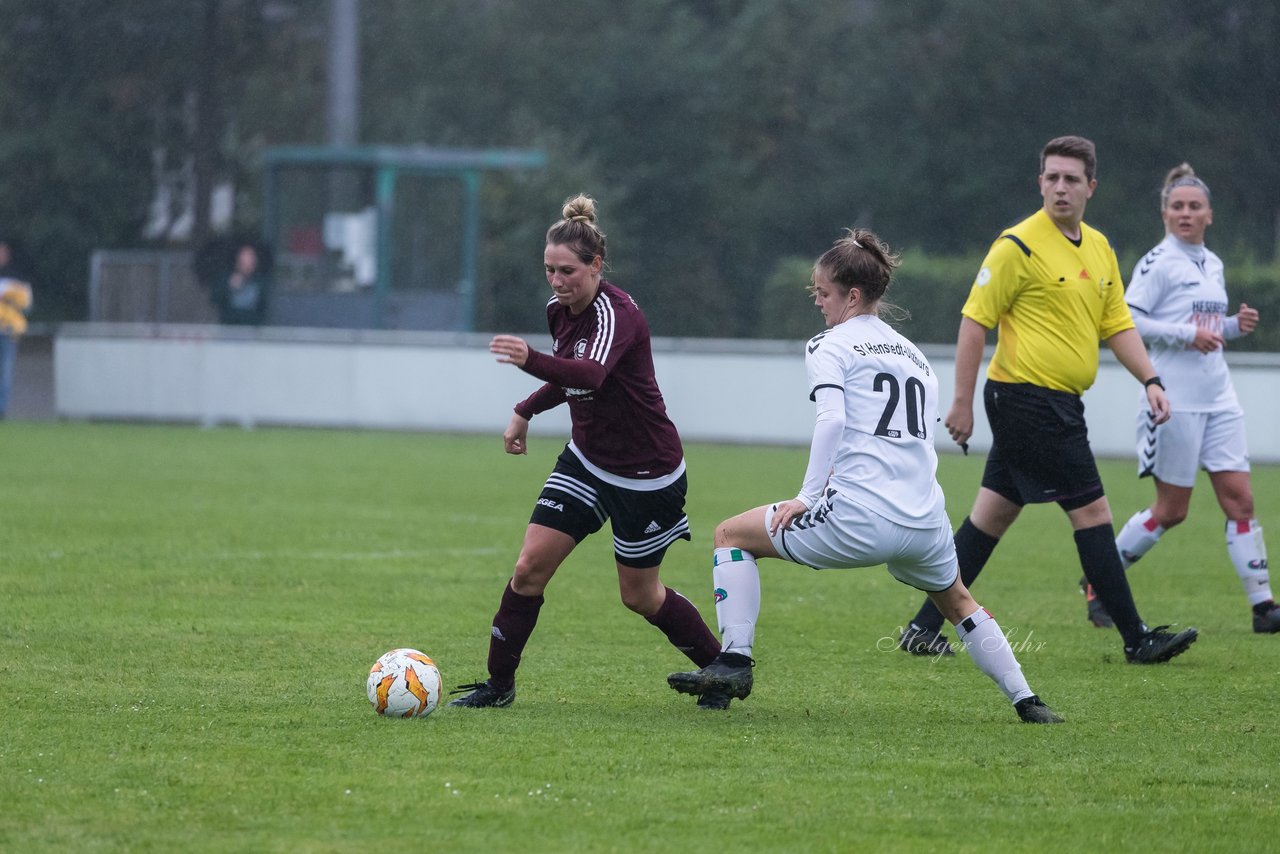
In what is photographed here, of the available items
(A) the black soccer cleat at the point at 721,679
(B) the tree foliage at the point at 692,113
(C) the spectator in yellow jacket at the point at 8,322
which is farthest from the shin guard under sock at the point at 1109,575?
(B) the tree foliage at the point at 692,113

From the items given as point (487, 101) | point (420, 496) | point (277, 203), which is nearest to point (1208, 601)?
point (420, 496)

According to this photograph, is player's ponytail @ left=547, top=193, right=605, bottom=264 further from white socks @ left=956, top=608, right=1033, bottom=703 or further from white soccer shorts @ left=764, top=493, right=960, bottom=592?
white socks @ left=956, top=608, right=1033, bottom=703

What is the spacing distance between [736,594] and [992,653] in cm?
84

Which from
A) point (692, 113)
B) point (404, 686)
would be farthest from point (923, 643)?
point (692, 113)

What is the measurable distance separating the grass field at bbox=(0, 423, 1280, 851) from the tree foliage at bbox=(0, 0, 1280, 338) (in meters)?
23.6

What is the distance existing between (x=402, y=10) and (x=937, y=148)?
1244cm

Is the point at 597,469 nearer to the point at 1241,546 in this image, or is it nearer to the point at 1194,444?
the point at 1194,444

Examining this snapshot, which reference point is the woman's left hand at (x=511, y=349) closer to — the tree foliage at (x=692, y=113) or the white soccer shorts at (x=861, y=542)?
the white soccer shorts at (x=861, y=542)

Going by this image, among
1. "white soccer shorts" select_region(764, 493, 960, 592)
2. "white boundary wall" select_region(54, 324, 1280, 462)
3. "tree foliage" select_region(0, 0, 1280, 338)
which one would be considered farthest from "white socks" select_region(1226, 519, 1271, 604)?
"tree foliage" select_region(0, 0, 1280, 338)

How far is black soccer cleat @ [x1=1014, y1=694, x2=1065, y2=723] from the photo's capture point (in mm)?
6113

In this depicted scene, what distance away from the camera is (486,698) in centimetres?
632

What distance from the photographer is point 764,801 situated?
4973 mm

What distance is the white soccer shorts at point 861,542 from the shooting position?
588cm

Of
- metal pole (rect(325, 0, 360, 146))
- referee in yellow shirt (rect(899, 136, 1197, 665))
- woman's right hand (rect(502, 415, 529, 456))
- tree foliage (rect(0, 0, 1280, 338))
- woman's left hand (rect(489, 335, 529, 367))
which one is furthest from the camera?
tree foliage (rect(0, 0, 1280, 338))
